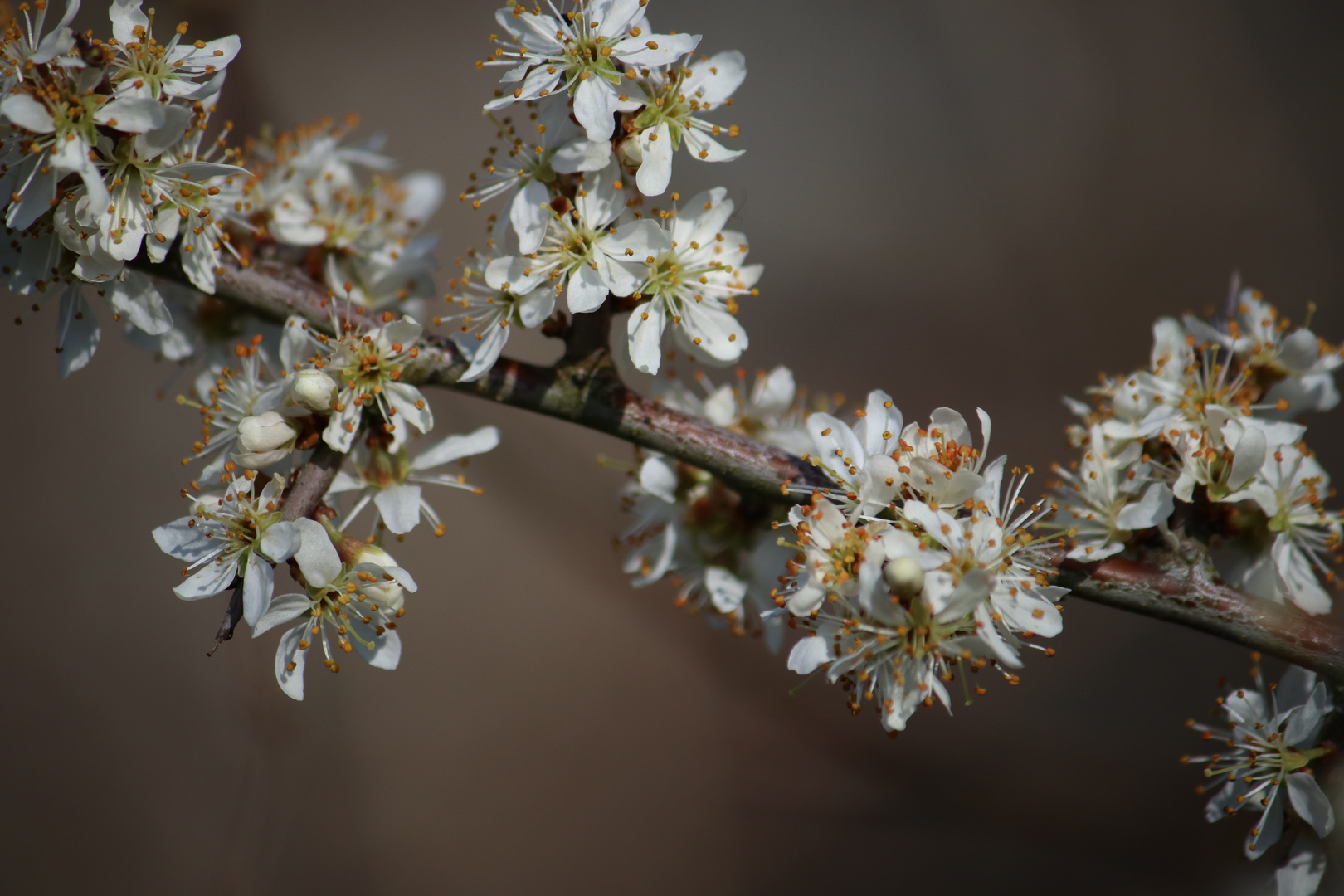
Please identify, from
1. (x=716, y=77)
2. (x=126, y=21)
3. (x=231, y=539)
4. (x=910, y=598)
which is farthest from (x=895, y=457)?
(x=126, y=21)

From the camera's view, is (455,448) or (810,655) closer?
(810,655)

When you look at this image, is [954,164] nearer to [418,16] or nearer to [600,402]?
[418,16]

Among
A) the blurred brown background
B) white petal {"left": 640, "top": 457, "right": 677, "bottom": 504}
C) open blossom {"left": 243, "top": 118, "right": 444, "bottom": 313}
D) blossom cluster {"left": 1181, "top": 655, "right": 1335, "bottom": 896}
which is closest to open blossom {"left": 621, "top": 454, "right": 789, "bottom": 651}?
white petal {"left": 640, "top": 457, "right": 677, "bottom": 504}

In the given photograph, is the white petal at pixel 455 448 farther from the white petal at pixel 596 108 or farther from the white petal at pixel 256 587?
the white petal at pixel 596 108

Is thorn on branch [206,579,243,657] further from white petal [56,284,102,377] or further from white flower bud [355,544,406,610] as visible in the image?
white petal [56,284,102,377]

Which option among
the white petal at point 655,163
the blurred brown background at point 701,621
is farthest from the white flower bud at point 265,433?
the blurred brown background at point 701,621

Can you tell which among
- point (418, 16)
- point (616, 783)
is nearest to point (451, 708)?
point (616, 783)

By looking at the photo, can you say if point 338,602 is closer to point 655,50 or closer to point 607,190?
point 607,190

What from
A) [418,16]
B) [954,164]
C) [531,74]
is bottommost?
[531,74]
